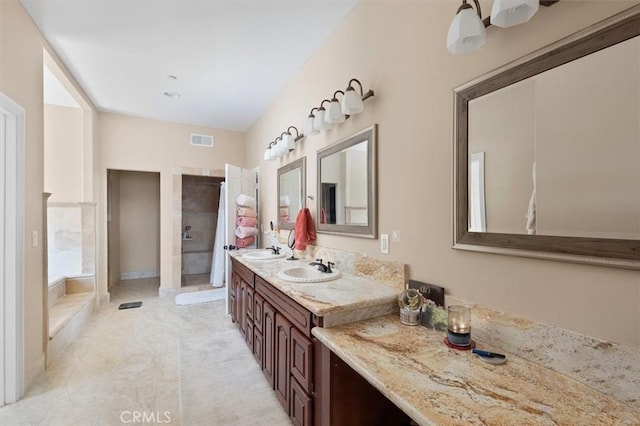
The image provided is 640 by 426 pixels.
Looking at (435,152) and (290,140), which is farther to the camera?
(290,140)

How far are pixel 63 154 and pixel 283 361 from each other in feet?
13.4

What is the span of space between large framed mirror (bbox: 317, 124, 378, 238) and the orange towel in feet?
0.30

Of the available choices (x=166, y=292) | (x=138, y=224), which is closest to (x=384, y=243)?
(x=166, y=292)

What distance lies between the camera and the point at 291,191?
10.3 feet

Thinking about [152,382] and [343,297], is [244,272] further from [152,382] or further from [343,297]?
[343,297]

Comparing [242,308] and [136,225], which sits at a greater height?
[136,225]

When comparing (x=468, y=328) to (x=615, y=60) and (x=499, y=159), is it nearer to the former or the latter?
(x=499, y=159)

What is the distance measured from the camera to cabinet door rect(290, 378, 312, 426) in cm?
146

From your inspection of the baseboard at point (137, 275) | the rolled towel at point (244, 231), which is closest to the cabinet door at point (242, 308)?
the rolled towel at point (244, 231)

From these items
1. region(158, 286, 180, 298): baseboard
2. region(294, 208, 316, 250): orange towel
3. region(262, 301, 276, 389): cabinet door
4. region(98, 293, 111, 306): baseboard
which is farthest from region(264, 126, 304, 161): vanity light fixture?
region(98, 293, 111, 306): baseboard

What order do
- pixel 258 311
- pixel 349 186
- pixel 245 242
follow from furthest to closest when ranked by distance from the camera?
pixel 245 242 → pixel 258 311 → pixel 349 186

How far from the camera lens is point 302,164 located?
9.32 ft

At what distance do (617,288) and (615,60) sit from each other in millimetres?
711

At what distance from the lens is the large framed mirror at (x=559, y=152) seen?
850 millimetres
